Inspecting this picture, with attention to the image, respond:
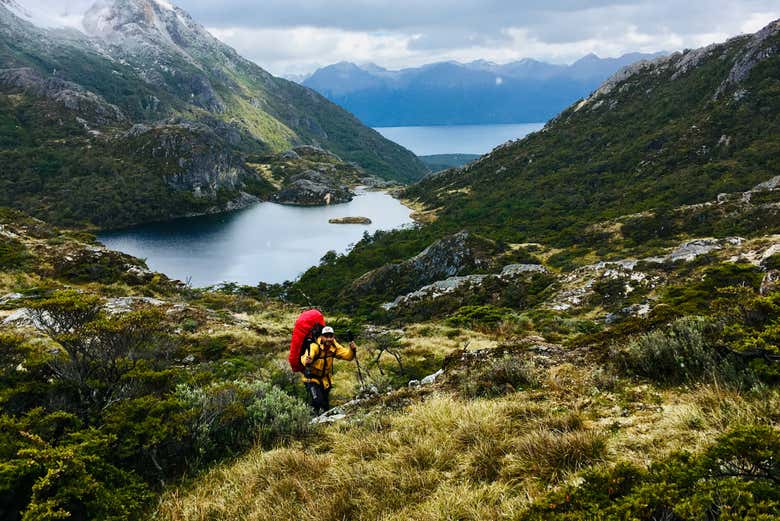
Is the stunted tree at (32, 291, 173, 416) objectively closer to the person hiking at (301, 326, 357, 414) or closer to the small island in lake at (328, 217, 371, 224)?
the person hiking at (301, 326, 357, 414)

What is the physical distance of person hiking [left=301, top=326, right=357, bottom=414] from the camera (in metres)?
8.41

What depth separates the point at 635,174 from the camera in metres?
82.4

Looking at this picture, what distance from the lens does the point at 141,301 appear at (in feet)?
71.7

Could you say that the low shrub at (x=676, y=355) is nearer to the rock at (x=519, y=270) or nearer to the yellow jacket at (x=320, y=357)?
the yellow jacket at (x=320, y=357)

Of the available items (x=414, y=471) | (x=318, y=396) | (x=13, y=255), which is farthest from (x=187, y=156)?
(x=414, y=471)

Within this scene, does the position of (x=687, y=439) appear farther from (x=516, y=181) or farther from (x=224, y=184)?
(x=224, y=184)

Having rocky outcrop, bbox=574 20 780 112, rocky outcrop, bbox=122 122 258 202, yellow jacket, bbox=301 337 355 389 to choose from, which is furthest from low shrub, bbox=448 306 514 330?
rocky outcrop, bbox=122 122 258 202

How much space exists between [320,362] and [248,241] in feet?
323

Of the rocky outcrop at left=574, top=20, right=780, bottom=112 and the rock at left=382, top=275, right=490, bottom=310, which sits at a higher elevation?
Answer: the rocky outcrop at left=574, top=20, right=780, bottom=112

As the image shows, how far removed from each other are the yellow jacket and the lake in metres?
63.8

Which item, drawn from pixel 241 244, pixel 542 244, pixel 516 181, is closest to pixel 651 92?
pixel 516 181

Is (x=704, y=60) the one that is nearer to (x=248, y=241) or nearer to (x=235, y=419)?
(x=248, y=241)

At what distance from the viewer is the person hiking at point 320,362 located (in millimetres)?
8406

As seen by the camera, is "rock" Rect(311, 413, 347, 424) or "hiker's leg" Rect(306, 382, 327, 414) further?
"hiker's leg" Rect(306, 382, 327, 414)
